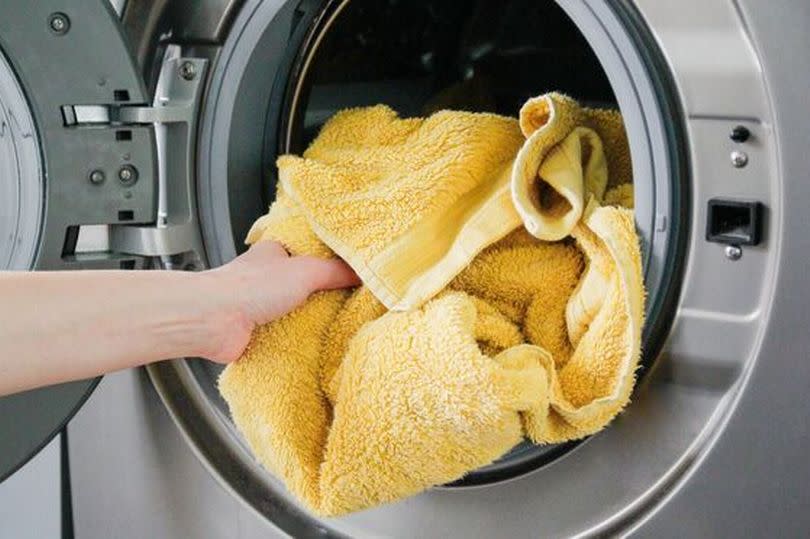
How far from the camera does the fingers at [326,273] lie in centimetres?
86

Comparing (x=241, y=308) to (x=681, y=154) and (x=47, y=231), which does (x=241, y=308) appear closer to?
(x=47, y=231)

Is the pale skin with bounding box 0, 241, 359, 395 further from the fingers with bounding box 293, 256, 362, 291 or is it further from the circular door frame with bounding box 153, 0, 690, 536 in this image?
the circular door frame with bounding box 153, 0, 690, 536

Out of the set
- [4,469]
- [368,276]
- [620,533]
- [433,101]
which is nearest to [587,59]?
[433,101]

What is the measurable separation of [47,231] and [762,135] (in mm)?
533

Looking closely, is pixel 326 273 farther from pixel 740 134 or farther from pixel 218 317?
pixel 740 134

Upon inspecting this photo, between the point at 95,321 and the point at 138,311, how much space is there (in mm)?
32

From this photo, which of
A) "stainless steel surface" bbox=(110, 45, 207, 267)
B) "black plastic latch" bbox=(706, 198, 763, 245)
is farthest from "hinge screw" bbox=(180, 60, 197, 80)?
"black plastic latch" bbox=(706, 198, 763, 245)

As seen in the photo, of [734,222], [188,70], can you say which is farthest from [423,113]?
[734,222]

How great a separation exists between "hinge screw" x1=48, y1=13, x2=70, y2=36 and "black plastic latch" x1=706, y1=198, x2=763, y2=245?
0.49 metres

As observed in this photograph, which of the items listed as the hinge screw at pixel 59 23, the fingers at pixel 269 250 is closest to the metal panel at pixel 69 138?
the hinge screw at pixel 59 23

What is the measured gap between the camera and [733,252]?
0.69 metres

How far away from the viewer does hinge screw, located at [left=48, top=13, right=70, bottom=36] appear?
2.98ft

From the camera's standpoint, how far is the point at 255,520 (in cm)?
97

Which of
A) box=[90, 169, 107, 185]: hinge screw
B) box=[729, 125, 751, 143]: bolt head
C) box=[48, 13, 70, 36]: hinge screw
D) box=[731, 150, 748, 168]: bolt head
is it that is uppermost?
box=[48, 13, 70, 36]: hinge screw
